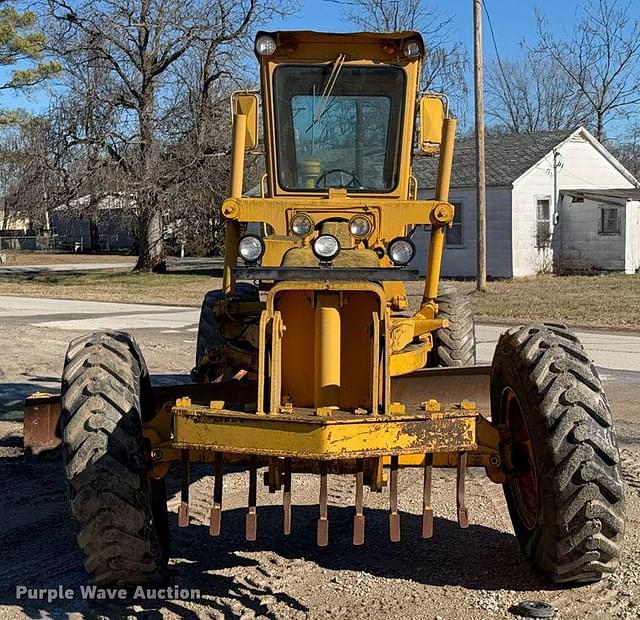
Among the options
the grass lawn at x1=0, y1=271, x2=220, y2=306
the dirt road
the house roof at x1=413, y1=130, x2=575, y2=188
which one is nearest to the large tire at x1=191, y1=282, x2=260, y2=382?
the dirt road

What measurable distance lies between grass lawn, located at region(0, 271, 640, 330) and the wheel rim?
11.3m

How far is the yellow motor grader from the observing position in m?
4.33

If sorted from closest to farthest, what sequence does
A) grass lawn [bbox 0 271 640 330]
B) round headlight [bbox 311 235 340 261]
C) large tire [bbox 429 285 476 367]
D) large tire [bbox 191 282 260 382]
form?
round headlight [bbox 311 235 340 261], large tire [bbox 429 285 476 367], large tire [bbox 191 282 260 382], grass lawn [bbox 0 271 640 330]

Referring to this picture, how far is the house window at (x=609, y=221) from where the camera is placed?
28328mm

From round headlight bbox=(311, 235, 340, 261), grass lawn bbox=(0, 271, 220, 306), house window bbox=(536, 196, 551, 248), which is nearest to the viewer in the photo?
round headlight bbox=(311, 235, 340, 261)

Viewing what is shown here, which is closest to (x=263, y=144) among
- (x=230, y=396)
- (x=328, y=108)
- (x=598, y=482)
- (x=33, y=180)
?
(x=328, y=108)

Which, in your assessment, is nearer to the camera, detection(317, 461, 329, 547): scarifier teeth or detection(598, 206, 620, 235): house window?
detection(317, 461, 329, 547): scarifier teeth

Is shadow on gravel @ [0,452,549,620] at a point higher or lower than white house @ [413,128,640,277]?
lower

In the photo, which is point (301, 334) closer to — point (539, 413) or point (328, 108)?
point (539, 413)

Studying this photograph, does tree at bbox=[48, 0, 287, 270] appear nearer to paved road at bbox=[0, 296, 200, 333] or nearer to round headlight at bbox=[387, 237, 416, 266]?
paved road at bbox=[0, 296, 200, 333]

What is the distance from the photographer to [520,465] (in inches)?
199

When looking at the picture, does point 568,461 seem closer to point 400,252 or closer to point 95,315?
point 400,252

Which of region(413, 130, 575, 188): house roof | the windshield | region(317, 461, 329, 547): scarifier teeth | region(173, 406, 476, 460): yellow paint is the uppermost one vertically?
region(413, 130, 575, 188): house roof

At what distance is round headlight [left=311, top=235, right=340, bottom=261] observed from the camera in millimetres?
4793
